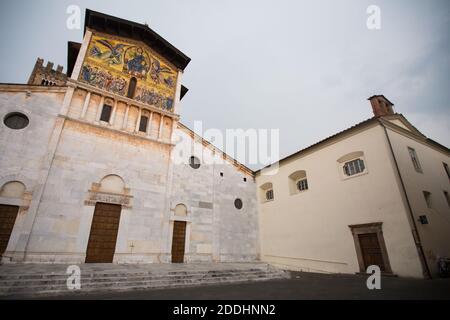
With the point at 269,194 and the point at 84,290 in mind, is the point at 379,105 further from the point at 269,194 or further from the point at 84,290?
the point at 84,290

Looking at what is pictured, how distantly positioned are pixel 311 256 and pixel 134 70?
56.2ft

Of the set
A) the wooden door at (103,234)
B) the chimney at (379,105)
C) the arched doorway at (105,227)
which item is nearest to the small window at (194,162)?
the arched doorway at (105,227)

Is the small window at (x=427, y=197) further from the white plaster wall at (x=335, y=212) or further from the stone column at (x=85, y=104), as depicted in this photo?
the stone column at (x=85, y=104)

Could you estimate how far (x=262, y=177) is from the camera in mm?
19094

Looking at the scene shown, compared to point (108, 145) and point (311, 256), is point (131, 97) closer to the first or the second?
point (108, 145)

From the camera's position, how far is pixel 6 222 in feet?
31.7

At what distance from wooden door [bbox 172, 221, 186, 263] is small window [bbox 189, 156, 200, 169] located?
13.4ft

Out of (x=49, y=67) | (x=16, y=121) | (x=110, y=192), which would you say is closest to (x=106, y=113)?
(x=16, y=121)

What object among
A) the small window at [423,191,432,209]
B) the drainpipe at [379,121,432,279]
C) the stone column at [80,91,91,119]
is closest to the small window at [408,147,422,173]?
the small window at [423,191,432,209]

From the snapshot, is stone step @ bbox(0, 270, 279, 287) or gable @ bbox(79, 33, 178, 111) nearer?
stone step @ bbox(0, 270, 279, 287)

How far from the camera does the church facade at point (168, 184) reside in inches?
410

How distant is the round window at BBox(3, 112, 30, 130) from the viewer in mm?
10945

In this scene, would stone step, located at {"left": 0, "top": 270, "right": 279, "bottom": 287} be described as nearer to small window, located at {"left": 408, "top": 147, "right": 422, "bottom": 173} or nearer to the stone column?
the stone column

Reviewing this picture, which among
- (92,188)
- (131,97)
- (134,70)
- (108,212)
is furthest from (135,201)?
(134,70)
